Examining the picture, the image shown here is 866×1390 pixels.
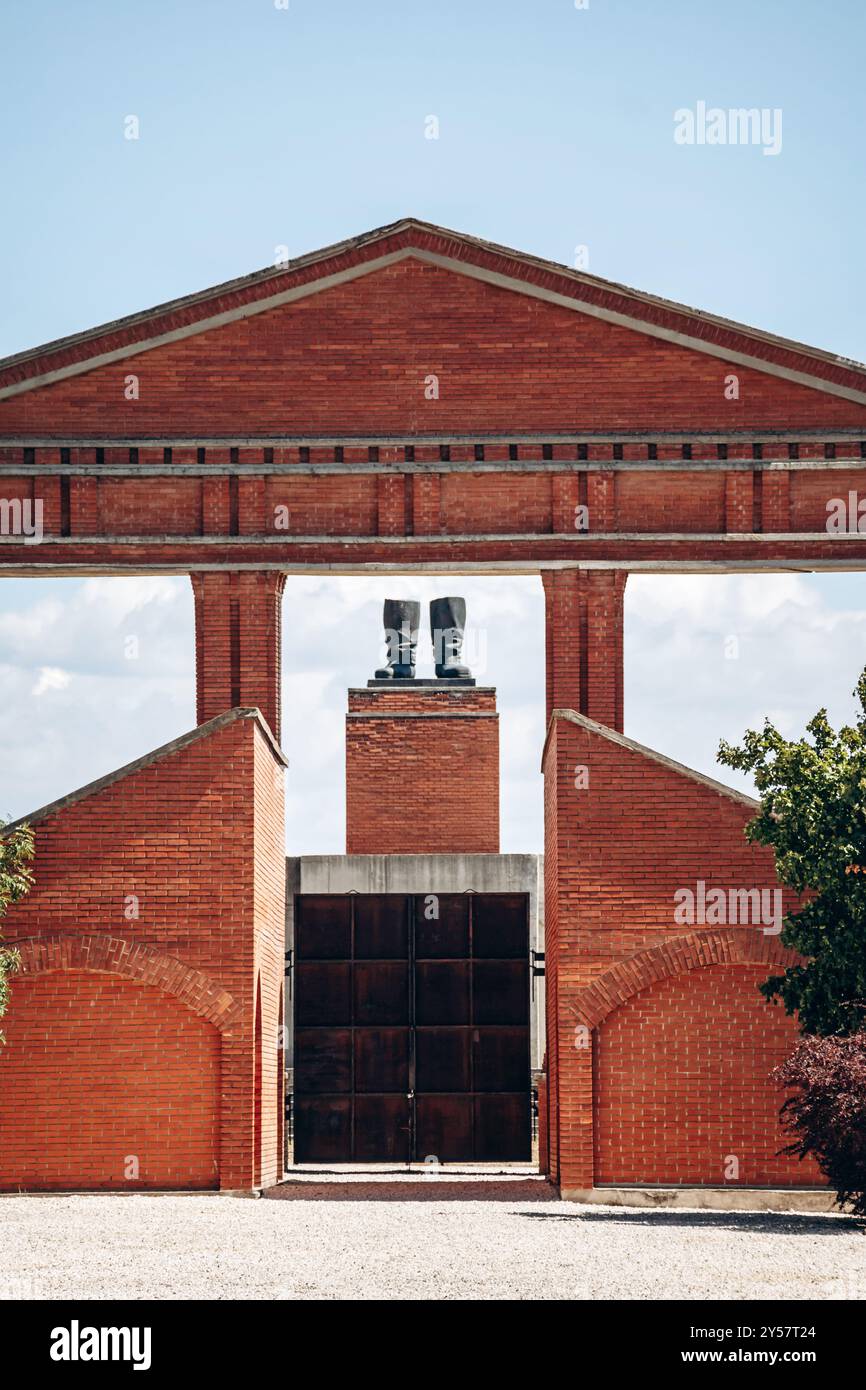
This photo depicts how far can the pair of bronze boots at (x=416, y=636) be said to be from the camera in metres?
33.9

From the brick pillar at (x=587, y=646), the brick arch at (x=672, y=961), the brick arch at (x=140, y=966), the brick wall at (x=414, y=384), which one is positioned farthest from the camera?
the brick wall at (x=414, y=384)

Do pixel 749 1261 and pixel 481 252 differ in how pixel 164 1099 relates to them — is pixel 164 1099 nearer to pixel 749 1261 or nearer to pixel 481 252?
pixel 749 1261

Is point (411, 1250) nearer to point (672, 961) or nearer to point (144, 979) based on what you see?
point (672, 961)

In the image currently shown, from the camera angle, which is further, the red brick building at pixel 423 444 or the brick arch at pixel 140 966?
the red brick building at pixel 423 444

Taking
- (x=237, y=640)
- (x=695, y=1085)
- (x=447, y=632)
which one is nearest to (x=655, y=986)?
(x=695, y=1085)

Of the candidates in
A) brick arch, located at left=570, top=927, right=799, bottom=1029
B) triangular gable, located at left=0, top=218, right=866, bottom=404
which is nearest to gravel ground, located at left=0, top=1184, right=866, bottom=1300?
brick arch, located at left=570, top=927, right=799, bottom=1029

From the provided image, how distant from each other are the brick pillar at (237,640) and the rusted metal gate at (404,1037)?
4.64m

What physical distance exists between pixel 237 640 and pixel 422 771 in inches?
338

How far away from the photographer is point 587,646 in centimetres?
2502

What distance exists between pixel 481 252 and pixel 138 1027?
34.2 ft

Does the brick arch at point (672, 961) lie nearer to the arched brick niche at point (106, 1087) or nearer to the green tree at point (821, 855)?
the green tree at point (821, 855)

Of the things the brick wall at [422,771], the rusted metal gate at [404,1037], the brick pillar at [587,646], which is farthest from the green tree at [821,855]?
the brick wall at [422,771]

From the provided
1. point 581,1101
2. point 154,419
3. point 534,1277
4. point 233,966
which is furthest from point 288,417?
point 534,1277

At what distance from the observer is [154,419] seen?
25312 mm
